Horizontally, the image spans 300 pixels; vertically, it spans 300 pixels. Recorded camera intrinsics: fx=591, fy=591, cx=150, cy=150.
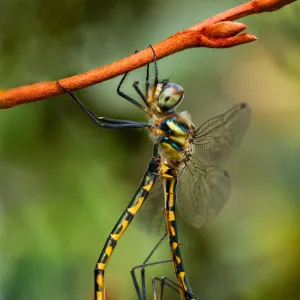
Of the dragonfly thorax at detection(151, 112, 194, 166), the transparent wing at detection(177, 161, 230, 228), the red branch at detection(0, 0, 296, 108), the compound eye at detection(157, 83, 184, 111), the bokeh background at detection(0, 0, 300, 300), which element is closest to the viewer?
the red branch at detection(0, 0, 296, 108)

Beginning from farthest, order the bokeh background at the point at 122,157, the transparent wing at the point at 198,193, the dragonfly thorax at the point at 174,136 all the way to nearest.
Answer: the bokeh background at the point at 122,157, the transparent wing at the point at 198,193, the dragonfly thorax at the point at 174,136

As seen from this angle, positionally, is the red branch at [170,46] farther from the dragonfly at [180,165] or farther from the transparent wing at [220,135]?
the transparent wing at [220,135]

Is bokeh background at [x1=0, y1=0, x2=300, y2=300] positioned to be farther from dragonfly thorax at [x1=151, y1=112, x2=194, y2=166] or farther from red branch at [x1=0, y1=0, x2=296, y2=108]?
red branch at [x1=0, y1=0, x2=296, y2=108]

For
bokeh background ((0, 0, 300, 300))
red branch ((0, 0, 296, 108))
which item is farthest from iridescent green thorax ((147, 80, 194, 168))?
red branch ((0, 0, 296, 108))

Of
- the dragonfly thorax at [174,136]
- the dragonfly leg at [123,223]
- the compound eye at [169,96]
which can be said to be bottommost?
the dragonfly leg at [123,223]

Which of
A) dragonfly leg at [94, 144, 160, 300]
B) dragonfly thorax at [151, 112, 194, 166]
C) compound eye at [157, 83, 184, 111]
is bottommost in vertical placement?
dragonfly leg at [94, 144, 160, 300]

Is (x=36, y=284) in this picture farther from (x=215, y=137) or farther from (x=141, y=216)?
(x=215, y=137)

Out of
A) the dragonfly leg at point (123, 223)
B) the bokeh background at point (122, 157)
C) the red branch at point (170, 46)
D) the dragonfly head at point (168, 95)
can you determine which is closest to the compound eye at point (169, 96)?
the dragonfly head at point (168, 95)

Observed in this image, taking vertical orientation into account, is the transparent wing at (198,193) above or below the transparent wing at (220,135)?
below
